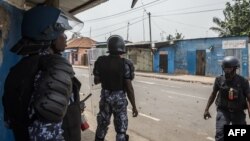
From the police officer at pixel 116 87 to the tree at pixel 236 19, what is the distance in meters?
28.9

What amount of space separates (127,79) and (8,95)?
9.86 feet

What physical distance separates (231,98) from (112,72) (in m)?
1.67

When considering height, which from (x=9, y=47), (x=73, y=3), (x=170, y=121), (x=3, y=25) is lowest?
(x=170, y=121)

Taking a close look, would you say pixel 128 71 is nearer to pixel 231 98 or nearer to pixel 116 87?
pixel 116 87

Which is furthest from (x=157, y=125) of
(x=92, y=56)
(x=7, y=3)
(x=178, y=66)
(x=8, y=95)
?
(x=178, y=66)

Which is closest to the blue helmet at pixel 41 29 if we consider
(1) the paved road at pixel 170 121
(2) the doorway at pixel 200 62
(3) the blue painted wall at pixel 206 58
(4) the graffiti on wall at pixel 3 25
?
(4) the graffiti on wall at pixel 3 25

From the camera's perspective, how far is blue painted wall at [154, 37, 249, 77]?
24.5 m

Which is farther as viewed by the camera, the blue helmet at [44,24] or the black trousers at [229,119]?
the black trousers at [229,119]

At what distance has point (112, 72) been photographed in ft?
16.1

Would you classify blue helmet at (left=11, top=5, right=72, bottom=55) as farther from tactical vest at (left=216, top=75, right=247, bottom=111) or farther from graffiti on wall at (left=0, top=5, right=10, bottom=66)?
tactical vest at (left=216, top=75, right=247, bottom=111)

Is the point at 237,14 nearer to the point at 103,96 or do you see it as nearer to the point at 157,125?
the point at 157,125

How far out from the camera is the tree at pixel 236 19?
32781mm

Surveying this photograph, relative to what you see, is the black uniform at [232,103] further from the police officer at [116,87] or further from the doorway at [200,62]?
the doorway at [200,62]

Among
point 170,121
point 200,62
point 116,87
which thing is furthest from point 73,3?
point 200,62
